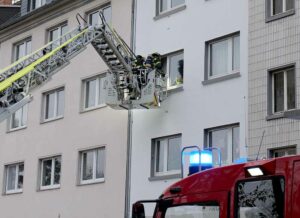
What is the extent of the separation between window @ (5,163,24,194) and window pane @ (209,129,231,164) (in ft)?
33.5

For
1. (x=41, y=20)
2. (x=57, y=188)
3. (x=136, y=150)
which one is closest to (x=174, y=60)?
(x=136, y=150)

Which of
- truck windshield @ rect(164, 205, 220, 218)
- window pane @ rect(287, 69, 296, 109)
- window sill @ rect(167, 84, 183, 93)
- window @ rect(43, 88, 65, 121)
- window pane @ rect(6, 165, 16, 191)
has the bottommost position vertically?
truck windshield @ rect(164, 205, 220, 218)

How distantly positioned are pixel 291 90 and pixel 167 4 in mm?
6228

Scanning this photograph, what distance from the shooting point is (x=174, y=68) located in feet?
65.8

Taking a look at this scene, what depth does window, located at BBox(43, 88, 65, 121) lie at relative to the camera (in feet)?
80.7

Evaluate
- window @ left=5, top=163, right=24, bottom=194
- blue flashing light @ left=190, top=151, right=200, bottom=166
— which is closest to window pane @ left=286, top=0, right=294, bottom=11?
blue flashing light @ left=190, top=151, right=200, bottom=166

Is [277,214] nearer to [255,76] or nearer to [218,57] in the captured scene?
[255,76]

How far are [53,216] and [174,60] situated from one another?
24.6 feet

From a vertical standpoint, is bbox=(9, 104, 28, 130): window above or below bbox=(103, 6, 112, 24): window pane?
below

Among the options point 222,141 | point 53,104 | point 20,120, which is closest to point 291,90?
point 222,141

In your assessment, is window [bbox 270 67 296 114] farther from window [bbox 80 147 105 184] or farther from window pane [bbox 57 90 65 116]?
window pane [bbox 57 90 65 116]

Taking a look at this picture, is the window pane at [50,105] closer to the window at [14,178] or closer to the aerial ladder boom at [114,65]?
the window at [14,178]

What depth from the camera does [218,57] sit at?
738 inches

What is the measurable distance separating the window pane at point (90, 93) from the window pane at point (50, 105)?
2172mm
